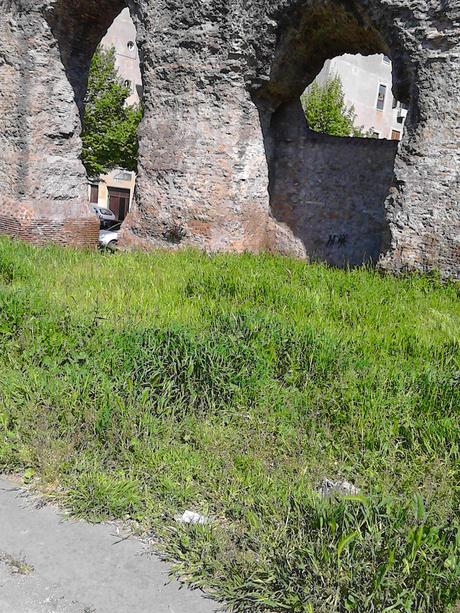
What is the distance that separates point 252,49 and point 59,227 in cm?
420

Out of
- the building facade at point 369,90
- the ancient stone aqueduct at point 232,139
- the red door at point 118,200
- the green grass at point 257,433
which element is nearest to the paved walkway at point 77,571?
the green grass at point 257,433

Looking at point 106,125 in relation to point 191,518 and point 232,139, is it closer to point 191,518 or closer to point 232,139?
point 232,139

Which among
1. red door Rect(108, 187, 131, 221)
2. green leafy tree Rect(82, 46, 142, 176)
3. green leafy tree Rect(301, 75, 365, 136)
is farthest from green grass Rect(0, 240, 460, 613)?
red door Rect(108, 187, 131, 221)

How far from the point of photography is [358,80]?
32844mm

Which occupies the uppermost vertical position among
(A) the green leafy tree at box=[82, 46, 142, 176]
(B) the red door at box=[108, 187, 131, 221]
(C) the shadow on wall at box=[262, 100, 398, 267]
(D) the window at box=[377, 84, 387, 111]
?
(D) the window at box=[377, 84, 387, 111]

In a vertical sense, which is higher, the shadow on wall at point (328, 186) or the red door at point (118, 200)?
the shadow on wall at point (328, 186)

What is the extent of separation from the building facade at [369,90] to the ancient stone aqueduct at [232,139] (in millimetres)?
23467

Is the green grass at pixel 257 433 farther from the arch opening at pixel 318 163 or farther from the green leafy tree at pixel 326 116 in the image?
the green leafy tree at pixel 326 116

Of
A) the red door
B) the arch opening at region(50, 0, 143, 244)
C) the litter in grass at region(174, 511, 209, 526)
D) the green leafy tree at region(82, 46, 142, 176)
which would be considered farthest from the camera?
the red door

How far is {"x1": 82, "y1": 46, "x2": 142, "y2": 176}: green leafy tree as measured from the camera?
1916 centimetres

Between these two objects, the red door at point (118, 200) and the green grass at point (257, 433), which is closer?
the green grass at point (257, 433)

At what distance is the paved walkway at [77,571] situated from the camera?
89.7 inches

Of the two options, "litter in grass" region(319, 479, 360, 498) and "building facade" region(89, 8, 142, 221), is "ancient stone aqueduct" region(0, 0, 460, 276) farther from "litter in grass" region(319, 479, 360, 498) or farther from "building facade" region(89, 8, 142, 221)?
"building facade" region(89, 8, 142, 221)

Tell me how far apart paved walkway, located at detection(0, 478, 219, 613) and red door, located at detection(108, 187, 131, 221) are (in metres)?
30.5
